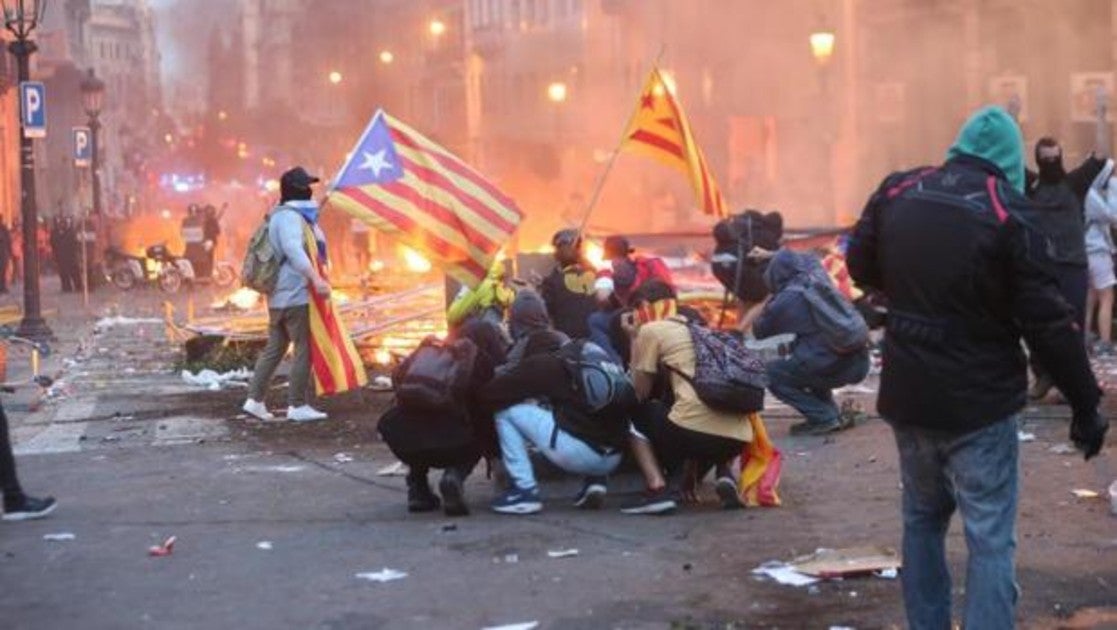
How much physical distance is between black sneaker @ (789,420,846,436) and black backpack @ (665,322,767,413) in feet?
7.49

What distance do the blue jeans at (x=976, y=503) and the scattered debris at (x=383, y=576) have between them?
2139 millimetres

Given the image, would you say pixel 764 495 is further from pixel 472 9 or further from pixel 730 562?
pixel 472 9

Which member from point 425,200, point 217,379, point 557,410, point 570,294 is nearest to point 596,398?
point 557,410

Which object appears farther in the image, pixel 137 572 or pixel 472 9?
pixel 472 9

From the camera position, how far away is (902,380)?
14.9 feet

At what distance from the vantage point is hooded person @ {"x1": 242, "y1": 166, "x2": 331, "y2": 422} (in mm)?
10297

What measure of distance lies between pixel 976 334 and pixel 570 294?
17.9ft

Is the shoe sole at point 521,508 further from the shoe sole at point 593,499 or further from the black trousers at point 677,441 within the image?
the black trousers at point 677,441

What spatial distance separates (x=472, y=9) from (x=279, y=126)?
29.6m

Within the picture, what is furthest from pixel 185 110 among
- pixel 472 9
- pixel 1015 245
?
pixel 1015 245

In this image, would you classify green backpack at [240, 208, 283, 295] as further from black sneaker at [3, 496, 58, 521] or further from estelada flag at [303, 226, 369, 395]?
black sneaker at [3, 496, 58, 521]

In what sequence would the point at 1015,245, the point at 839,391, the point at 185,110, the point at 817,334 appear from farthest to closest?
the point at 185,110 < the point at 839,391 < the point at 817,334 < the point at 1015,245

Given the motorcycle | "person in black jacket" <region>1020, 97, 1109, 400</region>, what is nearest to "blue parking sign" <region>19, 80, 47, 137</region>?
the motorcycle

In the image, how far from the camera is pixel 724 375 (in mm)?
6984
